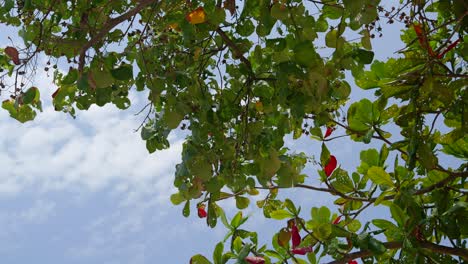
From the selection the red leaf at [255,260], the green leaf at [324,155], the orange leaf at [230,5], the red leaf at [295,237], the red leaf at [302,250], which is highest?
the orange leaf at [230,5]

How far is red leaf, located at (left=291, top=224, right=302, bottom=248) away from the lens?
265 cm

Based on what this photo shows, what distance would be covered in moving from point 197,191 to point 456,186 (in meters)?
1.26

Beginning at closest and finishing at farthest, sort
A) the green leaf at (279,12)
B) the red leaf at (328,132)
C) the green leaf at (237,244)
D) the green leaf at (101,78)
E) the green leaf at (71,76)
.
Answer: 1. the green leaf at (279,12)
2. the green leaf at (101,78)
3. the green leaf at (71,76)
4. the green leaf at (237,244)
5. the red leaf at (328,132)

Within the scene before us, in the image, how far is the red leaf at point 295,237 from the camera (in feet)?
8.68

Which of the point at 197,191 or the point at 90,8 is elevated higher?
the point at 90,8

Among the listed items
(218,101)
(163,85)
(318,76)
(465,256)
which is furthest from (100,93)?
(465,256)

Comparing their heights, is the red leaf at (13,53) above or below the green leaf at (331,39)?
above

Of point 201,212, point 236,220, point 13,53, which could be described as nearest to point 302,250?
point 236,220

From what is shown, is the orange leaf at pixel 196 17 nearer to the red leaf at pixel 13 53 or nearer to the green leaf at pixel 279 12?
the green leaf at pixel 279 12

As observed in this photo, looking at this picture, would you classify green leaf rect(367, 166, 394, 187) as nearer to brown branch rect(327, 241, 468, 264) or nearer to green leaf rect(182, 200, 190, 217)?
brown branch rect(327, 241, 468, 264)

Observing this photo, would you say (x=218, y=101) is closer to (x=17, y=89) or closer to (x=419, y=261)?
(x=17, y=89)

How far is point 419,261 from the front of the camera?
90.2 inches

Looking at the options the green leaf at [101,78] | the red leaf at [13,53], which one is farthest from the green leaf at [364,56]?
the red leaf at [13,53]

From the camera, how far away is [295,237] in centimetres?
265
